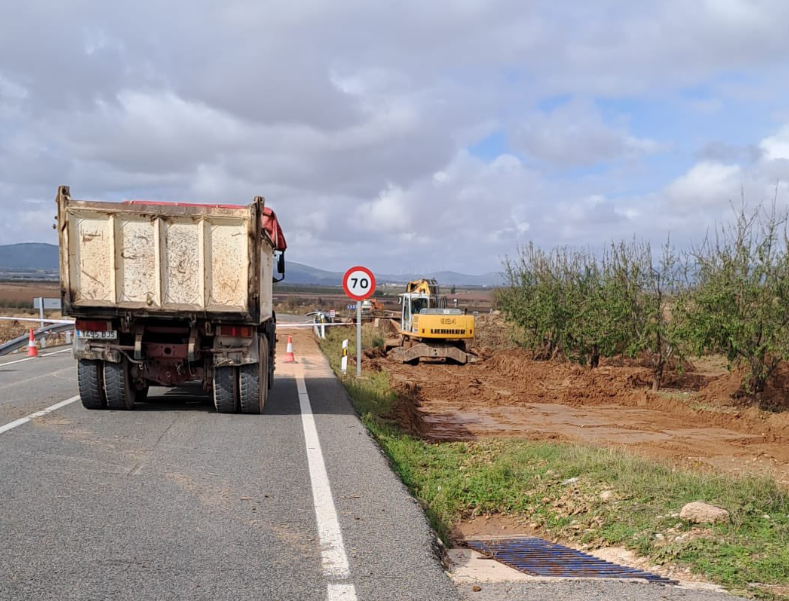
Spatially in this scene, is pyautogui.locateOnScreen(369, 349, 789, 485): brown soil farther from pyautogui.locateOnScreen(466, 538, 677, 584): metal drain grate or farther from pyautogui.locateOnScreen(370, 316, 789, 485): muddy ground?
pyautogui.locateOnScreen(466, 538, 677, 584): metal drain grate

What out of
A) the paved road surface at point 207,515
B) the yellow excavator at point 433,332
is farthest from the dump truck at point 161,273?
the yellow excavator at point 433,332

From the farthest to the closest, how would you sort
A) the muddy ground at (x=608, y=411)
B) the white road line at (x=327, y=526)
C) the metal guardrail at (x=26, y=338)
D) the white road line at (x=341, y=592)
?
the metal guardrail at (x=26, y=338) → the muddy ground at (x=608, y=411) → the white road line at (x=327, y=526) → the white road line at (x=341, y=592)

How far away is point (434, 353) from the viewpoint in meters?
25.2

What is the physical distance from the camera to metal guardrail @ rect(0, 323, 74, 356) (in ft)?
68.9

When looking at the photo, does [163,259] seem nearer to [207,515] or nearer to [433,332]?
[207,515]

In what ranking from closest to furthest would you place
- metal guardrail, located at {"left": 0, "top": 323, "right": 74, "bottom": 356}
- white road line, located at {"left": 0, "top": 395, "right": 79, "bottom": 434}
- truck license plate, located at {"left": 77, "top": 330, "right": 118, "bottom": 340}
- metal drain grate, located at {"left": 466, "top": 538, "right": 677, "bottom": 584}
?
metal drain grate, located at {"left": 466, "top": 538, "right": 677, "bottom": 584}, white road line, located at {"left": 0, "top": 395, "right": 79, "bottom": 434}, truck license plate, located at {"left": 77, "top": 330, "right": 118, "bottom": 340}, metal guardrail, located at {"left": 0, "top": 323, "right": 74, "bottom": 356}

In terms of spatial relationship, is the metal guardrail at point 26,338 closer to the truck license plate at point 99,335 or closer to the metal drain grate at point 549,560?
the truck license plate at point 99,335

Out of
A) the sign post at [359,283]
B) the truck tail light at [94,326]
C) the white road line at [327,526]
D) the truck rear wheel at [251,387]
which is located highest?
the sign post at [359,283]

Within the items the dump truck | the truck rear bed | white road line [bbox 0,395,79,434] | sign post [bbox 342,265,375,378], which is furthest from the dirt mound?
white road line [bbox 0,395,79,434]

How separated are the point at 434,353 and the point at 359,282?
30.6 ft

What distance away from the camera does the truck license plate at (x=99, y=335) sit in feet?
34.3

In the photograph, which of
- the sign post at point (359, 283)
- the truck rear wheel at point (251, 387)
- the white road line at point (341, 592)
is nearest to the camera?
the white road line at point (341, 592)

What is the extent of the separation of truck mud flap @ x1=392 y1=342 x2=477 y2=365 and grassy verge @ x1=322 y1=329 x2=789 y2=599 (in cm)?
1464

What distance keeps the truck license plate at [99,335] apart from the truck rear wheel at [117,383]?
1.32ft
